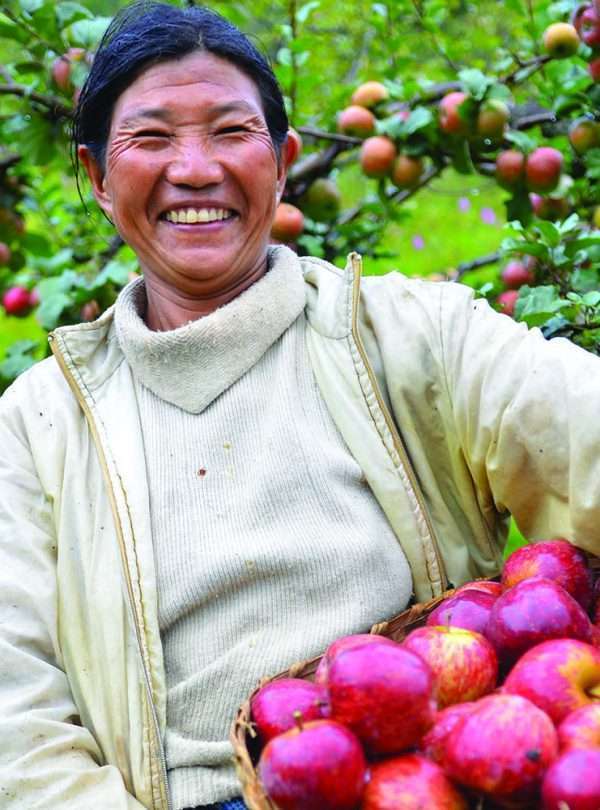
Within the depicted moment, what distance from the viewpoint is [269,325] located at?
1956mm

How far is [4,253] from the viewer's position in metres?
3.41

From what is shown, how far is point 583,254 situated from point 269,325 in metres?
0.80

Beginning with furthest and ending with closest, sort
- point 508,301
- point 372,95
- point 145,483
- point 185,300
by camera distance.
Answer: point 372,95 → point 508,301 → point 185,300 → point 145,483

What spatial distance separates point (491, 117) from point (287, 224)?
0.59 m

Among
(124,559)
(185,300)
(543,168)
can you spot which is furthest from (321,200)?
(124,559)

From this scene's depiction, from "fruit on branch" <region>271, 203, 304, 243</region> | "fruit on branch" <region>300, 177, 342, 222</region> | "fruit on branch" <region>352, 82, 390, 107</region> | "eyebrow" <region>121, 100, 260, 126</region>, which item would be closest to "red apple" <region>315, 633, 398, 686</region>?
"eyebrow" <region>121, 100, 260, 126</region>

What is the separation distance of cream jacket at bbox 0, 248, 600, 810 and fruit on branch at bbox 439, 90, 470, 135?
35.5 inches

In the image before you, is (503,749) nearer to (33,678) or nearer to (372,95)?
(33,678)

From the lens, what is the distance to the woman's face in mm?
1936

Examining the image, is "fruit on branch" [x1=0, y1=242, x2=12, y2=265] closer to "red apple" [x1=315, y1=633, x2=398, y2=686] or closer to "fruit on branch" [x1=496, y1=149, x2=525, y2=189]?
"fruit on branch" [x1=496, y1=149, x2=525, y2=189]

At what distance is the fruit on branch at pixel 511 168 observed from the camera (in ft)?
8.98

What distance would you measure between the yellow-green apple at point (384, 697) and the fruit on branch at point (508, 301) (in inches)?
49.9

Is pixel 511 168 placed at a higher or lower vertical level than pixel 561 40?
lower

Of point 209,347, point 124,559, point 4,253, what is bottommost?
point 4,253
